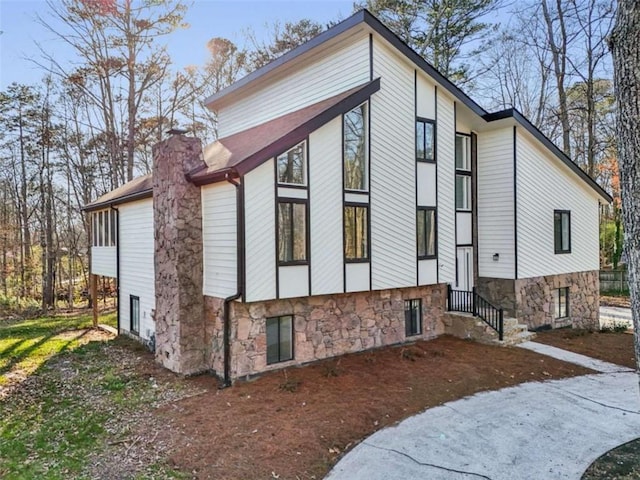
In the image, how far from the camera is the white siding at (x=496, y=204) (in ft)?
41.3

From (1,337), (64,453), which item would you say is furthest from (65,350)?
(64,453)

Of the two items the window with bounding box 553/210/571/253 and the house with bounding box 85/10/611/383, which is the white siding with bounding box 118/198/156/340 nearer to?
the house with bounding box 85/10/611/383

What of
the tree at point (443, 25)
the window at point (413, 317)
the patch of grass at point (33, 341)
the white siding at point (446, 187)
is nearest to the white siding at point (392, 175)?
the window at point (413, 317)

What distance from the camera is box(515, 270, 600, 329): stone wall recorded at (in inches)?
505

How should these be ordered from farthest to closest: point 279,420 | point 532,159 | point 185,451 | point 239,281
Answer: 1. point 532,159
2. point 239,281
3. point 279,420
4. point 185,451

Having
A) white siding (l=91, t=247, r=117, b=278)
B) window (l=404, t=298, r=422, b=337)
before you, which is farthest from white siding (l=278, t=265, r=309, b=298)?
white siding (l=91, t=247, r=117, b=278)

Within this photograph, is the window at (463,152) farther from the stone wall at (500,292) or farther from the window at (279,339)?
the window at (279,339)

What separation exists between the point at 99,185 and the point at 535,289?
2153 centimetres

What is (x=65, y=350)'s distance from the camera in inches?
460

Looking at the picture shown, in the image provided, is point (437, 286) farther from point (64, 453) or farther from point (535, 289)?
point (64, 453)

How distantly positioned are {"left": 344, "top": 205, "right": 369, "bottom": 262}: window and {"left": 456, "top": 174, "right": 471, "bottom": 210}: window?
4707 millimetres

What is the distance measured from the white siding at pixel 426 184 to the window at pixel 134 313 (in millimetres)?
8377

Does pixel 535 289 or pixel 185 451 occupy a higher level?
pixel 535 289

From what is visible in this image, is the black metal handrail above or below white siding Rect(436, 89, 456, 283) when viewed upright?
below
